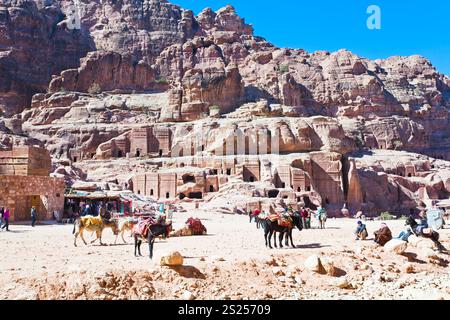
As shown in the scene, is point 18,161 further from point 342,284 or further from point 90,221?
point 342,284

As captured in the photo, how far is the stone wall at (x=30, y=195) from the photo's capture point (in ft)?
88.4

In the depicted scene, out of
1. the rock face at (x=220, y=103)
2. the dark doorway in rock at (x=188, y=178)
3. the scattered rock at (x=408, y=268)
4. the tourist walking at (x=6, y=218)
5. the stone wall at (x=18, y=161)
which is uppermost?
the rock face at (x=220, y=103)

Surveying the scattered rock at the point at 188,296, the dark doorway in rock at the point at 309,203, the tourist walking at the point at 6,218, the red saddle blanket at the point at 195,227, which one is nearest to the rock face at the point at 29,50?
the dark doorway in rock at the point at 309,203

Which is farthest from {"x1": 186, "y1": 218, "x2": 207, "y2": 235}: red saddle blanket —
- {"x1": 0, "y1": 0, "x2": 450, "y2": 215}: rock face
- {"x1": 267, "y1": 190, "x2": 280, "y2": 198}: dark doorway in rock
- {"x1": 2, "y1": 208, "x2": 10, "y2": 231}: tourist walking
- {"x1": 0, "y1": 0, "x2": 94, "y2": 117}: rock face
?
{"x1": 0, "y1": 0, "x2": 94, "y2": 117}: rock face

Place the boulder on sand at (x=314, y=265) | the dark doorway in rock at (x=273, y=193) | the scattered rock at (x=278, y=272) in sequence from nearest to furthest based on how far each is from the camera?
the scattered rock at (x=278, y=272), the boulder on sand at (x=314, y=265), the dark doorway in rock at (x=273, y=193)

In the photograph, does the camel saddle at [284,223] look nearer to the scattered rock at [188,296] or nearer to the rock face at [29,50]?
the scattered rock at [188,296]

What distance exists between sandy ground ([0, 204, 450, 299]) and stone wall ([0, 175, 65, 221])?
10.0 metres

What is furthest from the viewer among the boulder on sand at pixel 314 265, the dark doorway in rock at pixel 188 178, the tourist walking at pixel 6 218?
the dark doorway in rock at pixel 188 178

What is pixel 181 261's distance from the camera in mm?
12117

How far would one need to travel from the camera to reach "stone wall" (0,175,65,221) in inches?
1061

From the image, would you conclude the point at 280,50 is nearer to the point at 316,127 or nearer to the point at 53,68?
the point at 316,127

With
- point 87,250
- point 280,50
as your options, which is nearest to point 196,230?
point 87,250

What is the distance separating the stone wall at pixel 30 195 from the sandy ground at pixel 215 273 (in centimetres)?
1001

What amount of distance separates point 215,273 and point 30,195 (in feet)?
68.0
